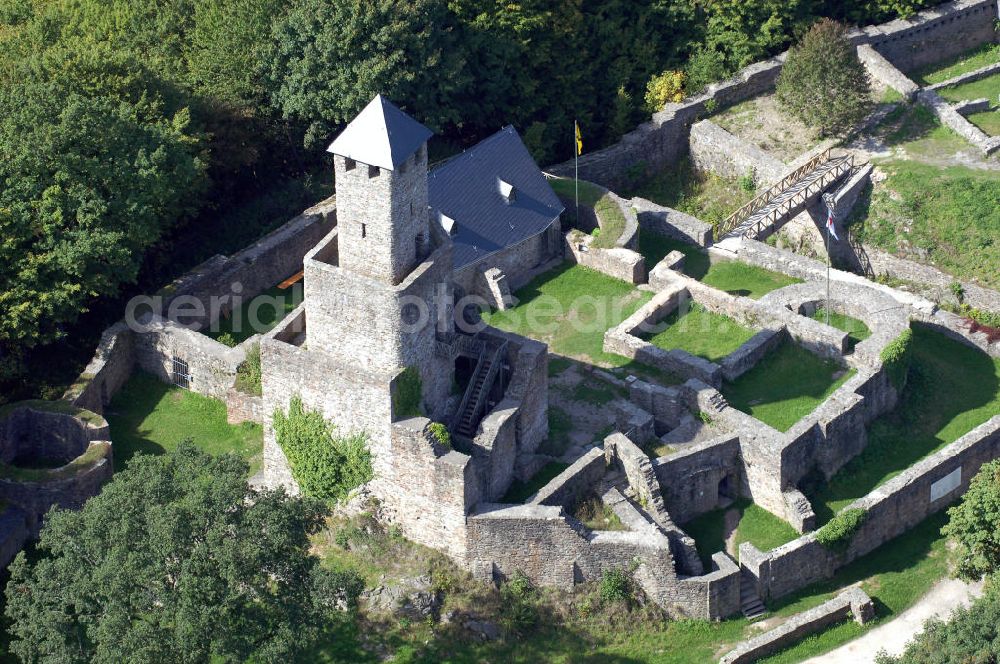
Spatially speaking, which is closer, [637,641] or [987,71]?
[637,641]

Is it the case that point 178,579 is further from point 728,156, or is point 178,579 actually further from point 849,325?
point 728,156

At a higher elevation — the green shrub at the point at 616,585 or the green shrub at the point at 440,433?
the green shrub at the point at 440,433

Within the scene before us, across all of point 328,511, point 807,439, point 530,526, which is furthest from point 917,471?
point 328,511

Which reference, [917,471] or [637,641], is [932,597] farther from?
[637,641]

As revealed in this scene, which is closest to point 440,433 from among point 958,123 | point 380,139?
point 380,139

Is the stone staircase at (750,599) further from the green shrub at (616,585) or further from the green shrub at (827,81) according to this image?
the green shrub at (827,81)

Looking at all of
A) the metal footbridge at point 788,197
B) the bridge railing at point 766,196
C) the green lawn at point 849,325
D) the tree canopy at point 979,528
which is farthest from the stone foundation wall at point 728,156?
the tree canopy at point 979,528
